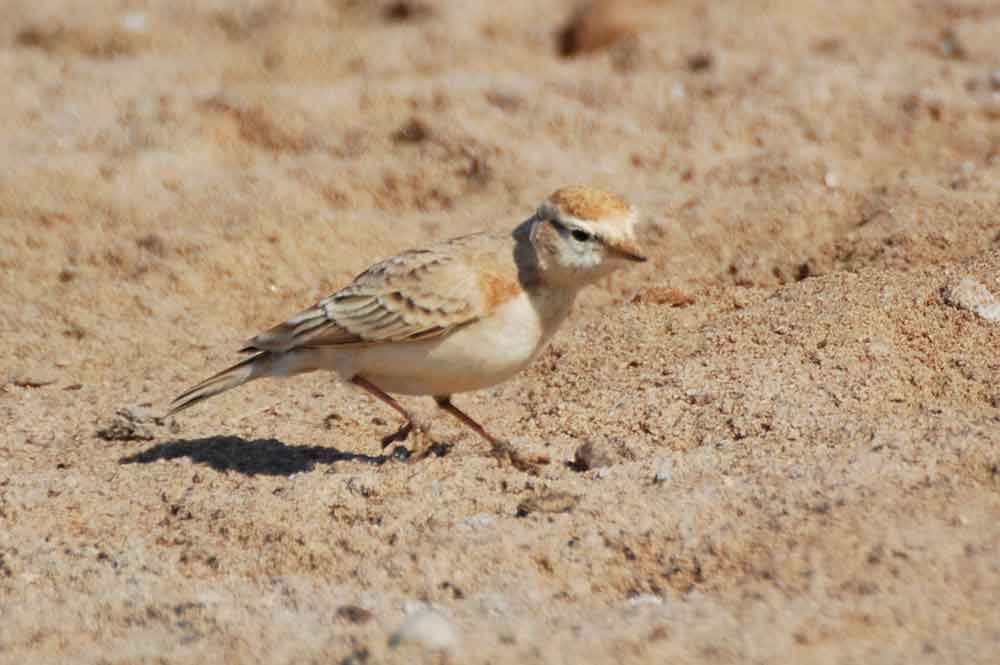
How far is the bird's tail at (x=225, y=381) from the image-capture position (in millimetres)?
6113

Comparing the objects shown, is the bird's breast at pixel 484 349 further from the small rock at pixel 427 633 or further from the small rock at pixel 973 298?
the small rock at pixel 973 298

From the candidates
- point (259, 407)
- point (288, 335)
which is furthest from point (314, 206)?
point (288, 335)

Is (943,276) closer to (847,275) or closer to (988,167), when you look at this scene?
(847,275)

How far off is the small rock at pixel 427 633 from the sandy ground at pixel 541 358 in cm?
2

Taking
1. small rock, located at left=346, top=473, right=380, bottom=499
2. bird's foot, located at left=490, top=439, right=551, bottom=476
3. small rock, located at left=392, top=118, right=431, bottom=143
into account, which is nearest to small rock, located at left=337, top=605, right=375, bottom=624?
small rock, located at left=346, top=473, right=380, bottom=499

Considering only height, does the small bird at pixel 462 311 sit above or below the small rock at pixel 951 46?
above

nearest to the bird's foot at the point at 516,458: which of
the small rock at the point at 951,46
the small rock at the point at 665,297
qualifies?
the small rock at the point at 665,297

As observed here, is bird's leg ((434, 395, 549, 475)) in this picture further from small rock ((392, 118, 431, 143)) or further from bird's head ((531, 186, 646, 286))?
small rock ((392, 118, 431, 143))

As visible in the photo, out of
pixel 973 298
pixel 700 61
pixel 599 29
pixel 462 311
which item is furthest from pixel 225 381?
pixel 599 29

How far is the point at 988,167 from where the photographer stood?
8.33 meters

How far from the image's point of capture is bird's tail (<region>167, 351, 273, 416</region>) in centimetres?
611

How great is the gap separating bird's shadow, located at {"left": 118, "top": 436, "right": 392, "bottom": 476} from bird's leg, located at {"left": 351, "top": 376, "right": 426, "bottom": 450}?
0.07m

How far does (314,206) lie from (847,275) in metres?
3.33

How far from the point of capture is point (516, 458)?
18.7 ft
